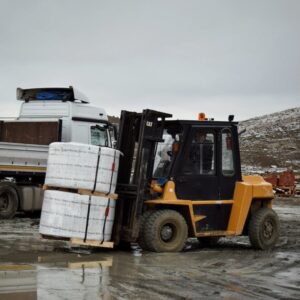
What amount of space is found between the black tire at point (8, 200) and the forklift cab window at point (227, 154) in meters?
7.50

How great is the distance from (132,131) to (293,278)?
3921 millimetres

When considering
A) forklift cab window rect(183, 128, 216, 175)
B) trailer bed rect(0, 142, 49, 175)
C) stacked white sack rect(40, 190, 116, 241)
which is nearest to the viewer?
stacked white sack rect(40, 190, 116, 241)

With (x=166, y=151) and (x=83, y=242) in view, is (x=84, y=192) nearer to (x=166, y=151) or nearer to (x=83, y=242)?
(x=83, y=242)

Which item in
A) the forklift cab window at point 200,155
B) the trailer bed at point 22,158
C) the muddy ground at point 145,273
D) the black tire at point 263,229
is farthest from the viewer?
the trailer bed at point 22,158

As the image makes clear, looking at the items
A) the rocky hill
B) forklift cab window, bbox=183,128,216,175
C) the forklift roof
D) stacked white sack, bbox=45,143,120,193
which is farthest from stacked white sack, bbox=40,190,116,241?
the rocky hill

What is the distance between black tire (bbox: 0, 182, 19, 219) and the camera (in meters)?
16.4

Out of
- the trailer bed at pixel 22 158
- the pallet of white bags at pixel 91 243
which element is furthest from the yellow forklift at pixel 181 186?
the trailer bed at pixel 22 158

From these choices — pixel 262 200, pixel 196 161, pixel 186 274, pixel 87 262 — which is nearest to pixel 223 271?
pixel 186 274

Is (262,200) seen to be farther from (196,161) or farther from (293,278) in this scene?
(293,278)

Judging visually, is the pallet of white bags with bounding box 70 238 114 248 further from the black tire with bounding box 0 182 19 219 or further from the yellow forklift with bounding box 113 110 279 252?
the black tire with bounding box 0 182 19 219

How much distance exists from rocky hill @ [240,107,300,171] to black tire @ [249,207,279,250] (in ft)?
145

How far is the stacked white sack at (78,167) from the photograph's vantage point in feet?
31.2

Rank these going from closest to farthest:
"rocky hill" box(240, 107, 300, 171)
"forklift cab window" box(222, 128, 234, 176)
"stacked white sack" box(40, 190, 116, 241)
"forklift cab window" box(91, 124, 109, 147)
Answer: "stacked white sack" box(40, 190, 116, 241) → "forklift cab window" box(222, 128, 234, 176) → "forklift cab window" box(91, 124, 109, 147) → "rocky hill" box(240, 107, 300, 171)

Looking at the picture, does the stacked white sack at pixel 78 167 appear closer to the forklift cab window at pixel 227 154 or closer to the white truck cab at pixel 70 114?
the forklift cab window at pixel 227 154
